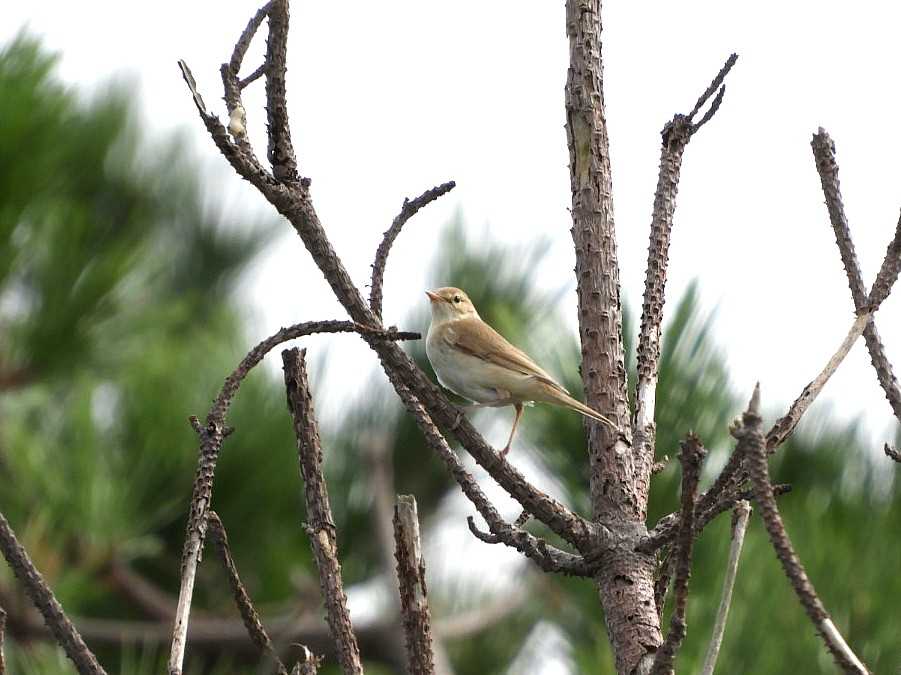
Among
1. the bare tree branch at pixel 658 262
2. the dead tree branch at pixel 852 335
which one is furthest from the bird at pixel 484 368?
the dead tree branch at pixel 852 335

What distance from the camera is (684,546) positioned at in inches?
55.8

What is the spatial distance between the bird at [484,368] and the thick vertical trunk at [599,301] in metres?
1.27

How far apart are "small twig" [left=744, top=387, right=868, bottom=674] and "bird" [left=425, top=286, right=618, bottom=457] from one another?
6.40 ft

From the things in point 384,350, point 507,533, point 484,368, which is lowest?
point 507,533

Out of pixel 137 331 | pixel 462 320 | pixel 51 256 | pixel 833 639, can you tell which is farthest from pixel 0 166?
pixel 833 639

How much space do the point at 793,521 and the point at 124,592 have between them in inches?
112

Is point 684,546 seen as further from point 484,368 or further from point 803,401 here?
point 484,368

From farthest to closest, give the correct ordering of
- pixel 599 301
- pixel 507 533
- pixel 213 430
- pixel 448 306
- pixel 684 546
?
pixel 448 306, pixel 599 301, pixel 507 533, pixel 213 430, pixel 684 546

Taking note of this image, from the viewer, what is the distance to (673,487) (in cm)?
291

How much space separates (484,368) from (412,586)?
2319 mm

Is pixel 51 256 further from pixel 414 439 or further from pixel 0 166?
pixel 414 439

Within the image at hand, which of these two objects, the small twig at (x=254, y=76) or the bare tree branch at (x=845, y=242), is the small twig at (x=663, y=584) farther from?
the small twig at (x=254, y=76)

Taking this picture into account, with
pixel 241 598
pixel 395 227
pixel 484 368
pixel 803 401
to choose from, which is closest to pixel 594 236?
pixel 395 227

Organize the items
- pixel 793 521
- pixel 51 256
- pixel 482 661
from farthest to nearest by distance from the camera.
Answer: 1. pixel 482 661
2. pixel 51 256
3. pixel 793 521
